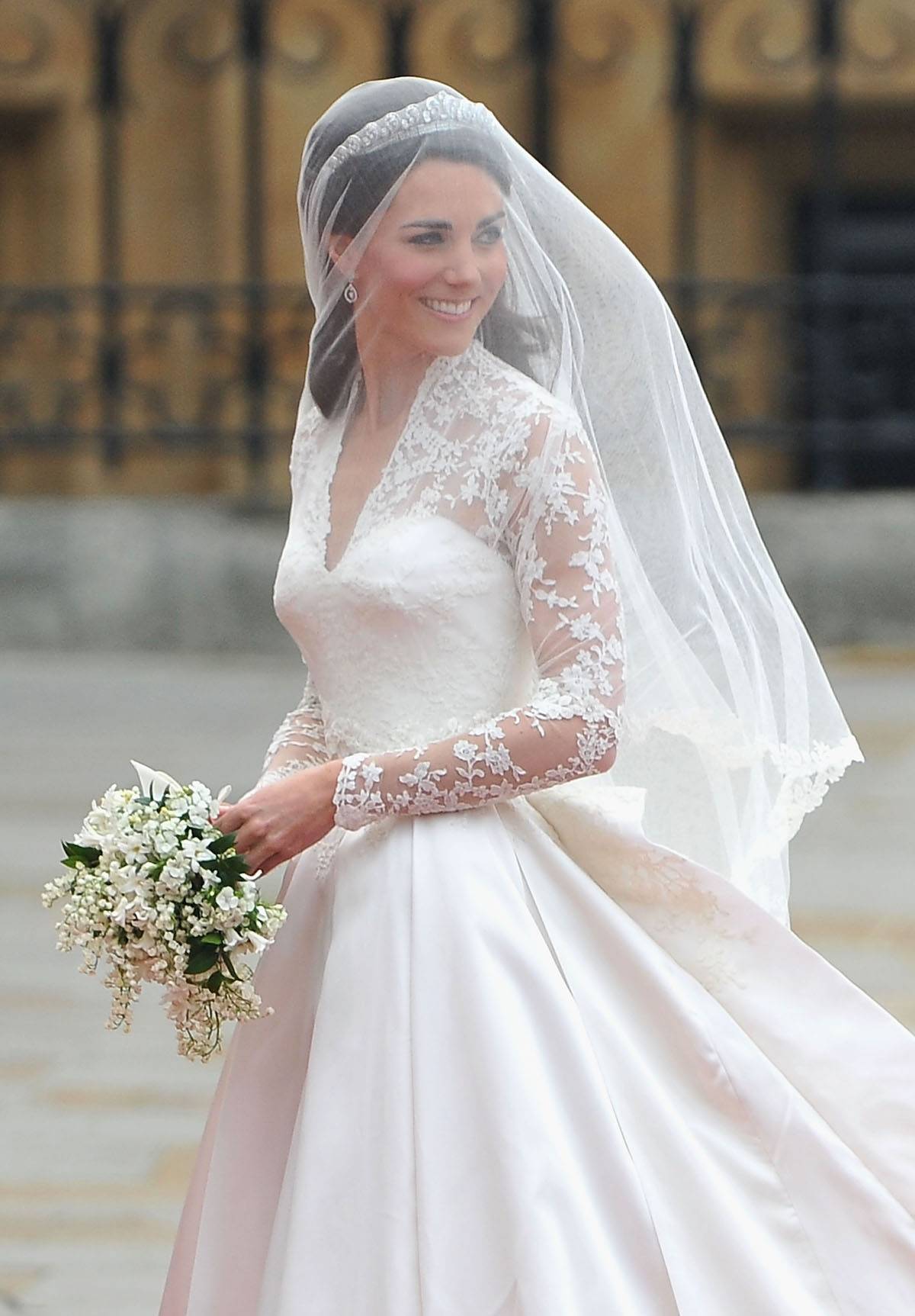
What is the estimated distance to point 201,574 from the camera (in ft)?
33.1

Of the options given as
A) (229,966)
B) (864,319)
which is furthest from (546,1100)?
(864,319)

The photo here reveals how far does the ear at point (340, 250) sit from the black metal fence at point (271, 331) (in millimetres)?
7667

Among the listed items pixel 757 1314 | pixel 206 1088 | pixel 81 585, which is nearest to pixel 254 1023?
pixel 757 1314

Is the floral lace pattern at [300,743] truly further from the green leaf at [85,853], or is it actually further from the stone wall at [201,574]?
the stone wall at [201,574]

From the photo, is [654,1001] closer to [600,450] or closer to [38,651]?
[600,450]

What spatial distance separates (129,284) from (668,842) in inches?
319

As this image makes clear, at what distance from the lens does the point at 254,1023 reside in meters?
2.51

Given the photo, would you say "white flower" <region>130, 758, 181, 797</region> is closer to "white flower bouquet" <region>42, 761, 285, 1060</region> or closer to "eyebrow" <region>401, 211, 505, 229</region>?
"white flower bouquet" <region>42, 761, 285, 1060</region>

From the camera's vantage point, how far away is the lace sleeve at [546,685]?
230 cm

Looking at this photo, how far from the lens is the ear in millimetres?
2445

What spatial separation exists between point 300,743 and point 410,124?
2.48 ft

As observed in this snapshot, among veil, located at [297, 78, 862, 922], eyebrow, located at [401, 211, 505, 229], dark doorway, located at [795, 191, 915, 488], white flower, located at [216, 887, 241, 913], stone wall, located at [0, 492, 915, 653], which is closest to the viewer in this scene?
white flower, located at [216, 887, 241, 913]

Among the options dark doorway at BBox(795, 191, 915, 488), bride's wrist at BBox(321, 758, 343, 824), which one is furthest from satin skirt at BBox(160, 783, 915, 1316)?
dark doorway at BBox(795, 191, 915, 488)

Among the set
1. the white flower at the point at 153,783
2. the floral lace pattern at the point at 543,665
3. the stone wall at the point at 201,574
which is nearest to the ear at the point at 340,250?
the floral lace pattern at the point at 543,665
